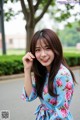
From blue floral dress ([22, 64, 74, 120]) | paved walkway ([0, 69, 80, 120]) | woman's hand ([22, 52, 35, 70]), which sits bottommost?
paved walkway ([0, 69, 80, 120])

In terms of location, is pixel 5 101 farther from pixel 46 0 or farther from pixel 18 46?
pixel 18 46

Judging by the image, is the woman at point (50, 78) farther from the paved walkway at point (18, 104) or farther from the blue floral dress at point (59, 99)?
the paved walkway at point (18, 104)

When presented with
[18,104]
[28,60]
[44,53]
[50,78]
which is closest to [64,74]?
[50,78]

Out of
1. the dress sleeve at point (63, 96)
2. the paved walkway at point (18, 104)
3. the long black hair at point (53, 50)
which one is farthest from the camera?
the paved walkway at point (18, 104)

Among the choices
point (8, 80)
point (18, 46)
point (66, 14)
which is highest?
point (66, 14)

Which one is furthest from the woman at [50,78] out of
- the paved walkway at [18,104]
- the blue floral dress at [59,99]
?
the paved walkway at [18,104]

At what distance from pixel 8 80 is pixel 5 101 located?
→ 4152mm

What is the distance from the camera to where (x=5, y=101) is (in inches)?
313

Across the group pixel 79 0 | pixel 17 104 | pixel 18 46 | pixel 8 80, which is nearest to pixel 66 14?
pixel 79 0

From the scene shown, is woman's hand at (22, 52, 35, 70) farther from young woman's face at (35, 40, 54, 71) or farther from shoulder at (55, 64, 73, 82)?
shoulder at (55, 64, 73, 82)

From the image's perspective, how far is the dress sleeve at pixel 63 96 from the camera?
251cm

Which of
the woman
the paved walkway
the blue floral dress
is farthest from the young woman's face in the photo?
the paved walkway

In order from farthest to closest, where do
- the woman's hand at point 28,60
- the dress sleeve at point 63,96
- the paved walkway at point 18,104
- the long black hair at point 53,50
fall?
the paved walkway at point 18,104
the woman's hand at point 28,60
the long black hair at point 53,50
the dress sleeve at point 63,96

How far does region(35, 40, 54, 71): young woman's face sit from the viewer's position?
2680 millimetres
